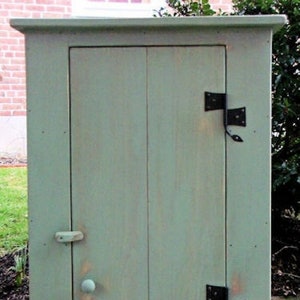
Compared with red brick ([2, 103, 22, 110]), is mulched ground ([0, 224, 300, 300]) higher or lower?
lower

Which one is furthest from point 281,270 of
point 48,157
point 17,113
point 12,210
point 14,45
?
point 14,45

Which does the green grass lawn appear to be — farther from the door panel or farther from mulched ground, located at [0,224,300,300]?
the door panel

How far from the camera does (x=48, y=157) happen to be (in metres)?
1.88

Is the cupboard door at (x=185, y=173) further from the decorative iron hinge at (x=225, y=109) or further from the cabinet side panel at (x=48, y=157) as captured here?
the cabinet side panel at (x=48, y=157)

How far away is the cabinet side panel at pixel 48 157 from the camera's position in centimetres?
187

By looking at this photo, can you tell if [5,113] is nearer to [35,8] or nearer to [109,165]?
[35,8]

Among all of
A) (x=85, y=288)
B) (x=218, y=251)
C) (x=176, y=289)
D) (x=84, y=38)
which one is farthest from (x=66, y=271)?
(x=84, y=38)

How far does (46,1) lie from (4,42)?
30.1 inches

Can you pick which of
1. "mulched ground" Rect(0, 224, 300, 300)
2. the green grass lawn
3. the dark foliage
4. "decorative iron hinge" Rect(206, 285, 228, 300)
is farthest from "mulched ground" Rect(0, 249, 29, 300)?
the dark foliage

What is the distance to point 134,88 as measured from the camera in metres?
1.87

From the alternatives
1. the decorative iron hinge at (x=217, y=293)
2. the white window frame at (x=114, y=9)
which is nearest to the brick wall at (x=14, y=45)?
the white window frame at (x=114, y=9)

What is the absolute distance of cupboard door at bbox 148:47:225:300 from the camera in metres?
1.86

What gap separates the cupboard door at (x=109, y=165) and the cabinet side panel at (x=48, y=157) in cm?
4

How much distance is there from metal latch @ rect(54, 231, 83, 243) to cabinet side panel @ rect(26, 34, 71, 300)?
2cm
